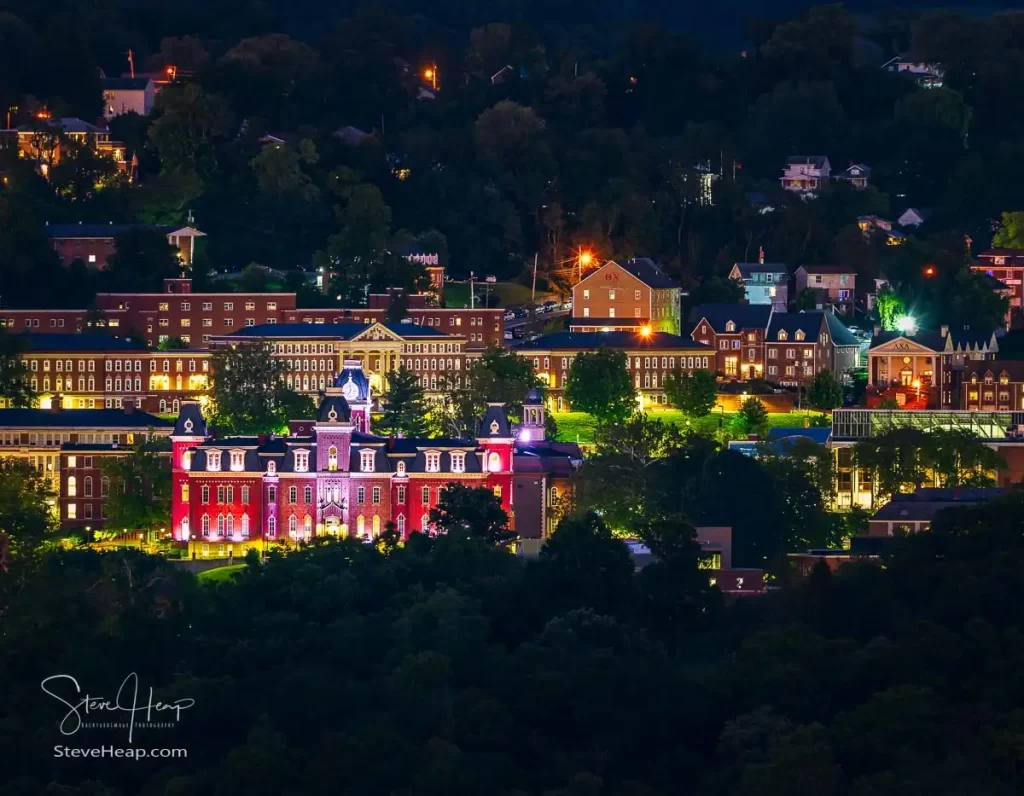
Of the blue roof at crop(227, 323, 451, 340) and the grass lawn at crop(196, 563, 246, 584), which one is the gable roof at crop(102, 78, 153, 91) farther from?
the grass lawn at crop(196, 563, 246, 584)

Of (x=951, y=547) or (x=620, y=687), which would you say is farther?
(x=951, y=547)

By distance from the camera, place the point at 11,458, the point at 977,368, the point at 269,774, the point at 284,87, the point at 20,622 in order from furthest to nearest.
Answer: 1. the point at 284,87
2. the point at 977,368
3. the point at 11,458
4. the point at 20,622
5. the point at 269,774

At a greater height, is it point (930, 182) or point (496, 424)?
point (930, 182)

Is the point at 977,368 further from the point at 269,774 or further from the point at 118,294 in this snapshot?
the point at 269,774

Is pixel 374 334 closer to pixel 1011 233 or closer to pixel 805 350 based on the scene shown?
pixel 805 350

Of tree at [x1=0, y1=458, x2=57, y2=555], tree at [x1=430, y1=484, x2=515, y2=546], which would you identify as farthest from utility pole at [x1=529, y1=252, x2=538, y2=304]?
tree at [x1=430, y1=484, x2=515, y2=546]

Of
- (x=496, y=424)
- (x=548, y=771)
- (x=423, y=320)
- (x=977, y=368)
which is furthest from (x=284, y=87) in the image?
(x=548, y=771)
